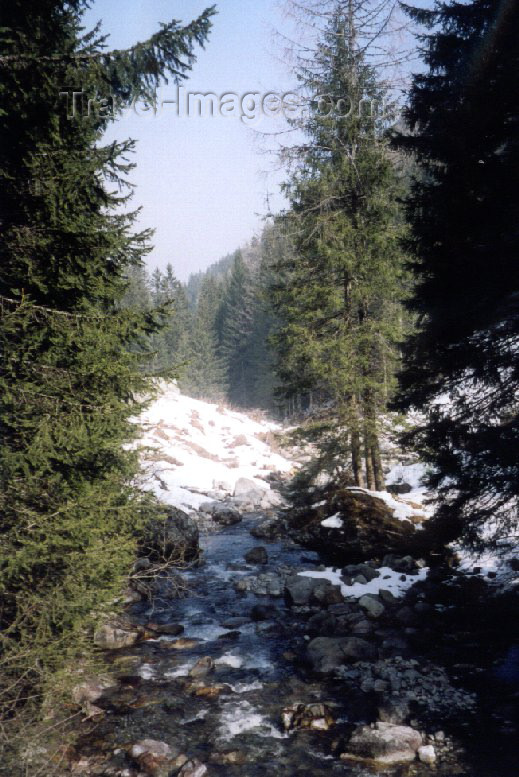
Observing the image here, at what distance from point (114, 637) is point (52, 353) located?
6.20 m

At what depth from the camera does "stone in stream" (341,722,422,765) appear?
5863 millimetres

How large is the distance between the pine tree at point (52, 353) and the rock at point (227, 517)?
12.8 metres

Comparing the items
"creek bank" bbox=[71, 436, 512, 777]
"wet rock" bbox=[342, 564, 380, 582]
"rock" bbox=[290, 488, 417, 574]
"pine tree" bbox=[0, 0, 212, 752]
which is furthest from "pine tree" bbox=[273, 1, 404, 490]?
"pine tree" bbox=[0, 0, 212, 752]

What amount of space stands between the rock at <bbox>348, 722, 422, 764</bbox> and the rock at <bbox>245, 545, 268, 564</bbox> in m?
7.81

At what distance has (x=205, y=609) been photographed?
36.1 feet

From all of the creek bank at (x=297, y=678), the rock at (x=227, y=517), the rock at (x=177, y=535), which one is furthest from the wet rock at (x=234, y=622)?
the rock at (x=227, y=517)

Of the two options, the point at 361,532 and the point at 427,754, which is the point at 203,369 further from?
the point at 427,754

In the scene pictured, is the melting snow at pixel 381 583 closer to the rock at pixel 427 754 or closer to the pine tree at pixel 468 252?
the pine tree at pixel 468 252

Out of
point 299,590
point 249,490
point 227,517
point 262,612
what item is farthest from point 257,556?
point 249,490

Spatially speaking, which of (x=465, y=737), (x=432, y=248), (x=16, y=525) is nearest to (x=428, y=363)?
(x=432, y=248)

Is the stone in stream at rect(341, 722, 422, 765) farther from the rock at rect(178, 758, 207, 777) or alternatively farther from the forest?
the rock at rect(178, 758, 207, 777)

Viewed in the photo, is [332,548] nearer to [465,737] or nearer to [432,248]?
[465,737]

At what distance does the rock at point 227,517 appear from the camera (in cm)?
1897

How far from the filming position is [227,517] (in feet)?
62.6
